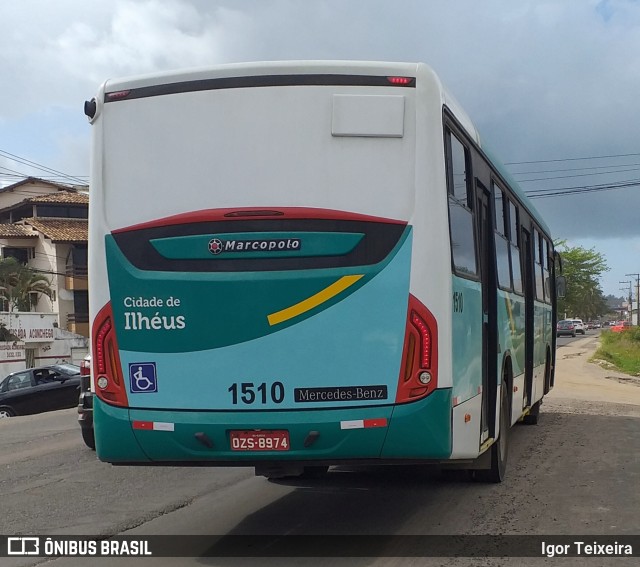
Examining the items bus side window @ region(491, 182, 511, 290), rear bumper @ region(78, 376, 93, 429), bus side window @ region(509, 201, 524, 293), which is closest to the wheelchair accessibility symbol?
bus side window @ region(491, 182, 511, 290)

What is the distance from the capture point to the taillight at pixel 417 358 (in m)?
6.16

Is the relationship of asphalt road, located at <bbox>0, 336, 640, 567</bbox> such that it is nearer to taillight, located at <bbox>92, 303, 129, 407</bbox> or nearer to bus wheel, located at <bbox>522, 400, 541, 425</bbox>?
taillight, located at <bbox>92, 303, 129, 407</bbox>

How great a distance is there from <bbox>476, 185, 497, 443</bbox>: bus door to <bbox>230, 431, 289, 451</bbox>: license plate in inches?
87.6

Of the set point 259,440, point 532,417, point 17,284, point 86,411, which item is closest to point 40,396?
point 86,411

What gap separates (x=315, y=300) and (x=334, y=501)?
10.1 feet

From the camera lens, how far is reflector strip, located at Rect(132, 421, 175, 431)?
6.33 meters

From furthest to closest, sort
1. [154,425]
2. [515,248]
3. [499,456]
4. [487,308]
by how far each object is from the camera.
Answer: [515,248]
[499,456]
[487,308]
[154,425]

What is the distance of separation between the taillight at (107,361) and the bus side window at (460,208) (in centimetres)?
258

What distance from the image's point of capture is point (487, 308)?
27.0ft

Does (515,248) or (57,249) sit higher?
(57,249)

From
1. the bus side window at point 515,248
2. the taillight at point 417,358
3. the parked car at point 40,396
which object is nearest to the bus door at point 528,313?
the bus side window at point 515,248

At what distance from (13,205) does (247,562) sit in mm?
60323

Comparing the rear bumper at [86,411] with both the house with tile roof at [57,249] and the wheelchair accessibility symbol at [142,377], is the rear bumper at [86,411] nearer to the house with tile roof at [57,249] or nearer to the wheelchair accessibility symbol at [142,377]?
the wheelchair accessibility symbol at [142,377]

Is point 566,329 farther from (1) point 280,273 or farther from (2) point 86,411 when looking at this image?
(1) point 280,273
